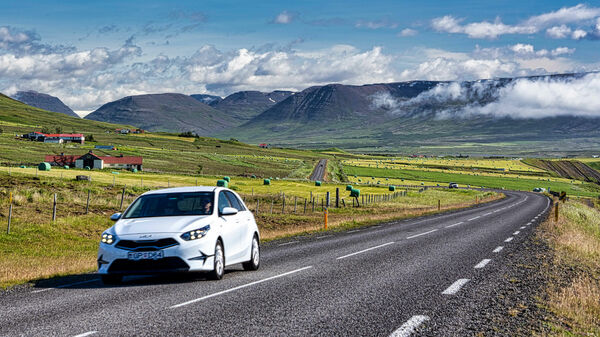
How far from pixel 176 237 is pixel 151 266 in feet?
2.25

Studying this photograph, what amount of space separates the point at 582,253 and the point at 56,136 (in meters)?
172

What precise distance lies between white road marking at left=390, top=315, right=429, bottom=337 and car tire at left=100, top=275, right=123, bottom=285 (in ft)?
20.2

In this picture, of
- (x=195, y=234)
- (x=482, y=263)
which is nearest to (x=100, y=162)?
(x=482, y=263)

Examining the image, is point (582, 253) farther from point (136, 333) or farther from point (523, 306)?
point (136, 333)

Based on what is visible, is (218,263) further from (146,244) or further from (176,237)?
(146,244)

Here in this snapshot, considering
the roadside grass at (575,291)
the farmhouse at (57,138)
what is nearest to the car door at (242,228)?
the roadside grass at (575,291)

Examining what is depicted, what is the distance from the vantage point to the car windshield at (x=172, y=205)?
13117 millimetres

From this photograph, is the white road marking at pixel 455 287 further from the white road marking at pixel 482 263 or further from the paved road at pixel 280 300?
the white road marking at pixel 482 263

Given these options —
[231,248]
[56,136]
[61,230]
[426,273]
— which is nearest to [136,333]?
[231,248]

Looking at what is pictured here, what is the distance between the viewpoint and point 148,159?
Result: 404 ft

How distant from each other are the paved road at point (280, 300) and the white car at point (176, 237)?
1.34 ft

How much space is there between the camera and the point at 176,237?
11773mm

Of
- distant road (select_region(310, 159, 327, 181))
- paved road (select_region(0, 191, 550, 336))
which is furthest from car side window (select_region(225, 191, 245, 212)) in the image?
distant road (select_region(310, 159, 327, 181))

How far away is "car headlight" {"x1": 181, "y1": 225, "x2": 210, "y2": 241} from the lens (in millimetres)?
11890
